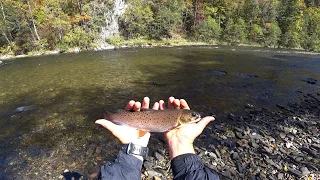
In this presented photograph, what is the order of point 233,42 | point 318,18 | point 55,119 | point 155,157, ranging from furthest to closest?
point 318,18
point 233,42
point 55,119
point 155,157

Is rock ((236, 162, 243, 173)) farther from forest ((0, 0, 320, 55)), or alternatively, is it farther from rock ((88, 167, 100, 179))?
forest ((0, 0, 320, 55))

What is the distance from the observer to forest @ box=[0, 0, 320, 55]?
4347 cm

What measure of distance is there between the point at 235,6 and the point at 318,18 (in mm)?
23650

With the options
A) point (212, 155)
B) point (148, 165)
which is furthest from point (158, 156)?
point (212, 155)

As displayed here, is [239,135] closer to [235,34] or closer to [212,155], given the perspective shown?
[212,155]

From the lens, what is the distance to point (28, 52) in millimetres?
39125

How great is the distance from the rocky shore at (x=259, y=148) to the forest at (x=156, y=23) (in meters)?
39.2

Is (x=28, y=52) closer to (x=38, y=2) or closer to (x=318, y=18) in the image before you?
(x=38, y=2)

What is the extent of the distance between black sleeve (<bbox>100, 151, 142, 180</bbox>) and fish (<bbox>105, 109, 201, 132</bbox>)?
89 cm

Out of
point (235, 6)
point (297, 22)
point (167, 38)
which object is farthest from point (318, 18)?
point (167, 38)

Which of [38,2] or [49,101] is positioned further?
[38,2]

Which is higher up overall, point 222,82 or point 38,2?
point 38,2

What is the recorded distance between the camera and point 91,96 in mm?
13719

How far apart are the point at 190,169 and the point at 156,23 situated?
196ft
